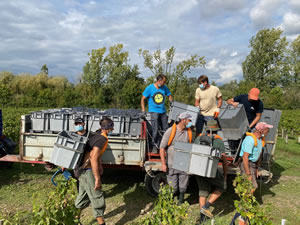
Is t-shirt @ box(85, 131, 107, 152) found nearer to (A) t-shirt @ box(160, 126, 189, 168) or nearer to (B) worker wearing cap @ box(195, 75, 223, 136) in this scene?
(A) t-shirt @ box(160, 126, 189, 168)

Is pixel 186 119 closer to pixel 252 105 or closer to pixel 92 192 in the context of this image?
pixel 92 192

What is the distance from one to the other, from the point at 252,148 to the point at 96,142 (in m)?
2.68

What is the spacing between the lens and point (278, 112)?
20.6ft

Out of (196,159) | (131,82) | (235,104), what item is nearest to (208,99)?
(235,104)

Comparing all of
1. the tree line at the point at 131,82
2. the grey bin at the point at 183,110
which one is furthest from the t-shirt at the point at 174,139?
the tree line at the point at 131,82

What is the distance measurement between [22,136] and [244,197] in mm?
4684

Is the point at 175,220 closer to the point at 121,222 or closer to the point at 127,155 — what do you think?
the point at 121,222

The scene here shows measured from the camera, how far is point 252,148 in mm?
3879

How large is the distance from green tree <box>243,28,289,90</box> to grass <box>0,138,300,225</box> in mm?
40594

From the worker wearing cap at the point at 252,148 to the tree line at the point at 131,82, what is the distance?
62.4 feet

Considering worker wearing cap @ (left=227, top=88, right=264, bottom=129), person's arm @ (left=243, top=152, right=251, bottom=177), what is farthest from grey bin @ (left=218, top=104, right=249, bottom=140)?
person's arm @ (left=243, top=152, right=251, bottom=177)

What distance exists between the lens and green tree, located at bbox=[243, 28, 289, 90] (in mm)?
42406

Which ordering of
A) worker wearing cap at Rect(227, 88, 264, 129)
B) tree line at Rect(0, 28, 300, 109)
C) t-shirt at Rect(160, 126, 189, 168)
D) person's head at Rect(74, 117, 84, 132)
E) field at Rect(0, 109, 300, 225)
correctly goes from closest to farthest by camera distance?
t-shirt at Rect(160, 126, 189, 168)
person's head at Rect(74, 117, 84, 132)
field at Rect(0, 109, 300, 225)
worker wearing cap at Rect(227, 88, 264, 129)
tree line at Rect(0, 28, 300, 109)

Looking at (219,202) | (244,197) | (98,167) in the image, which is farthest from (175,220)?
(219,202)
